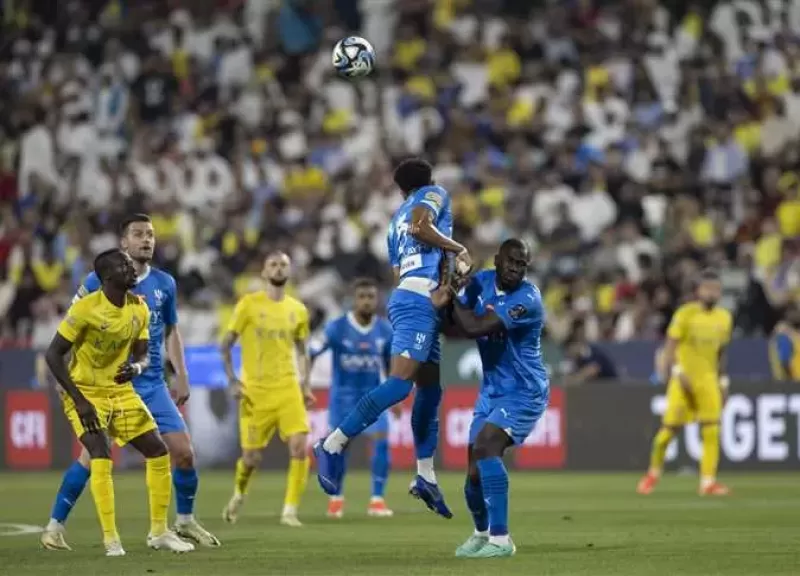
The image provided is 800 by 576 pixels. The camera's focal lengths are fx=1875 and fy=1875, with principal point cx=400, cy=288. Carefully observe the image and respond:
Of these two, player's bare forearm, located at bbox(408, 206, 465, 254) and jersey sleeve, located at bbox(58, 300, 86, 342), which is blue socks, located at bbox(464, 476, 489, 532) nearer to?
player's bare forearm, located at bbox(408, 206, 465, 254)

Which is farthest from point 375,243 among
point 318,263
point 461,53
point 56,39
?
point 56,39

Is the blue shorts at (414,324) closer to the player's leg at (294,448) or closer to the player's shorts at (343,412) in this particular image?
the player's leg at (294,448)

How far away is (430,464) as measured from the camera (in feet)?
44.5

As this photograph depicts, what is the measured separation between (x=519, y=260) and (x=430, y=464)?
1774mm

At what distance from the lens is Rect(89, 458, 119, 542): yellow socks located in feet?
42.8

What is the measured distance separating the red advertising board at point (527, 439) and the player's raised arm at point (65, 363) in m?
13.1

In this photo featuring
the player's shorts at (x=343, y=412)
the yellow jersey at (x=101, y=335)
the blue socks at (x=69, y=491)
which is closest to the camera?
the yellow jersey at (x=101, y=335)

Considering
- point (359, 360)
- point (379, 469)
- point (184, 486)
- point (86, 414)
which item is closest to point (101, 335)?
point (86, 414)

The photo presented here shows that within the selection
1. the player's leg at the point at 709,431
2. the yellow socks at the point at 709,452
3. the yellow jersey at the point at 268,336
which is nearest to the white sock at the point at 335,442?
→ the yellow jersey at the point at 268,336

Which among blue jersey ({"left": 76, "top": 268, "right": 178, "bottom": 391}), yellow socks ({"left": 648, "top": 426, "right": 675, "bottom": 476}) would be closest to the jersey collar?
yellow socks ({"left": 648, "top": 426, "right": 675, "bottom": 476})

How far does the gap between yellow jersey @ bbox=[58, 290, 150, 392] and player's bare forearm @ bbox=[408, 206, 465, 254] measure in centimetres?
202

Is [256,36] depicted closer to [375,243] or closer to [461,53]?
[461,53]

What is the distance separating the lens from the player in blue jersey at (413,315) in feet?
43.7

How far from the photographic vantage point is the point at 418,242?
1332cm
